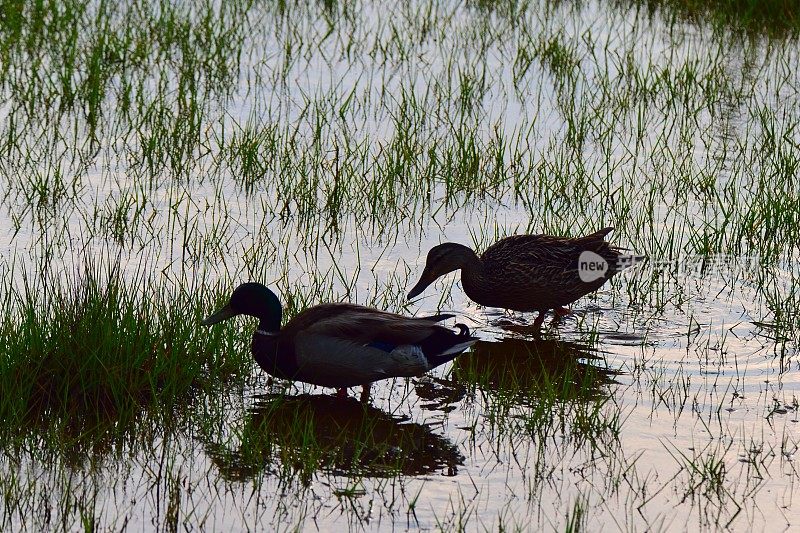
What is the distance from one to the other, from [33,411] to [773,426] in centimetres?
308

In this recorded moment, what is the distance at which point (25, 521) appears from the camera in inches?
176

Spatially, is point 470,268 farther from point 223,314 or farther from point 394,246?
point 223,314

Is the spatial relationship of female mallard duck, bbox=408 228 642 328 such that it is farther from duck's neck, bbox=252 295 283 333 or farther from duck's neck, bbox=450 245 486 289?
duck's neck, bbox=252 295 283 333

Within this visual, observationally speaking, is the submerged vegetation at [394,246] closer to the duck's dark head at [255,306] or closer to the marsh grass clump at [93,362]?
the marsh grass clump at [93,362]

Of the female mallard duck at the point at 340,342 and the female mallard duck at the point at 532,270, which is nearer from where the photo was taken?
the female mallard duck at the point at 340,342

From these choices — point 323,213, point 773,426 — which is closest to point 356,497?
point 773,426

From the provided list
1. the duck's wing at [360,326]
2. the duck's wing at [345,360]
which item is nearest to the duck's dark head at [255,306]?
the duck's wing at [360,326]

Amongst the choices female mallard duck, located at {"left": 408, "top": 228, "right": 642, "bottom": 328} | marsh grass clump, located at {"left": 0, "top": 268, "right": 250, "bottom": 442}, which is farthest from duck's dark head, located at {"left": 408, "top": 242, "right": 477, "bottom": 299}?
marsh grass clump, located at {"left": 0, "top": 268, "right": 250, "bottom": 442}

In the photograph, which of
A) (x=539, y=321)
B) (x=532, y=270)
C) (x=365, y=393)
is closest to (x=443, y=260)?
(x=532, y=270)

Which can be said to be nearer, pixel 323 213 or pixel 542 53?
pixel 323 213

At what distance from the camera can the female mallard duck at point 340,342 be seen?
5.81 meters

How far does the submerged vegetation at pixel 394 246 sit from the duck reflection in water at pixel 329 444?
2cm

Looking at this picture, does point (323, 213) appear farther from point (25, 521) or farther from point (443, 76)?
point (25, 521)

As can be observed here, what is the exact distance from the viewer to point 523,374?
658cm
